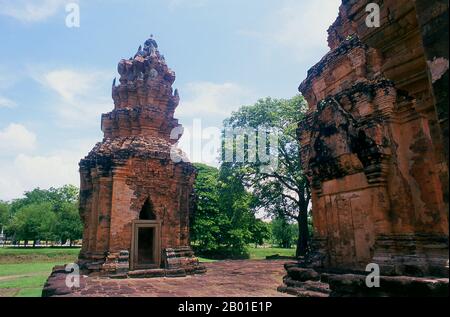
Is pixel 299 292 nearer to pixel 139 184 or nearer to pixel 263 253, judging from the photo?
pixel 139 184

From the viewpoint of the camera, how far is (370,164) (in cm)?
659

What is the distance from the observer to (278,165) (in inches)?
1039

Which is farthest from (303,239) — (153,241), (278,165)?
(153,241)

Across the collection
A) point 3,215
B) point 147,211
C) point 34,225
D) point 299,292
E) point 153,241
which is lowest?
point 299,292

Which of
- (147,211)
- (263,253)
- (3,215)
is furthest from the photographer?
(3,215)

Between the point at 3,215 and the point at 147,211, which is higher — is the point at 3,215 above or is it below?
above

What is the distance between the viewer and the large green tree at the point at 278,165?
25.3 meters

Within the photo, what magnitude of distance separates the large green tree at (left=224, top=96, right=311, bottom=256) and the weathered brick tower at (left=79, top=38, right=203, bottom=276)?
11580 millimetres

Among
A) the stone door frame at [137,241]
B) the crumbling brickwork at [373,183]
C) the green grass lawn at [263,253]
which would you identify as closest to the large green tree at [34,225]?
the green grass lawn at [263,253]

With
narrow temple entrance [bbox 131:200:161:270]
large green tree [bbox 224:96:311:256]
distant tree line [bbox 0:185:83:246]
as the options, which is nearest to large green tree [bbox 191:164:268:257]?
large green tree [bbox 224:96:311:256]

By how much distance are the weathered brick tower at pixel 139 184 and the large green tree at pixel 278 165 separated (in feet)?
38.0

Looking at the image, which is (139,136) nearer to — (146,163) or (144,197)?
(146,163)

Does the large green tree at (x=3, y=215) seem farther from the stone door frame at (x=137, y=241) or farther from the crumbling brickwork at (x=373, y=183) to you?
the crumbling brickwork at (x=373, y=183)

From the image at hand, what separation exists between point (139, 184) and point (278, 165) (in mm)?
15627
